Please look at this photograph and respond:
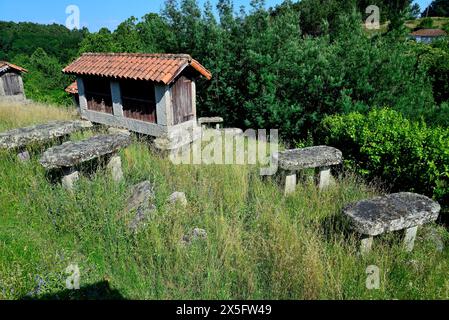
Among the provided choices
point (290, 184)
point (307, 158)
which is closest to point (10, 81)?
point (290, 184)

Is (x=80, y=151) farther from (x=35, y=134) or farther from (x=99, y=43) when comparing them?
(x=99, y=43)

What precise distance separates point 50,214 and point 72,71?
739 centimetres

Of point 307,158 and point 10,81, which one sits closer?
point 307,158

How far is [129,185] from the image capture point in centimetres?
613

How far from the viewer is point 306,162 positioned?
6.29 m

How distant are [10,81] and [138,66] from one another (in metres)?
12.7

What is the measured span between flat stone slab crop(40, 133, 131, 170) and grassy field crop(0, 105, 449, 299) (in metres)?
0.43

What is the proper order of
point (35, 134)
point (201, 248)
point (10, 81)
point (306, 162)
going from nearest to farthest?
1. point (201, 248)
2. point (306, 162)
3. point (35, 134)
4. point (10, 81)

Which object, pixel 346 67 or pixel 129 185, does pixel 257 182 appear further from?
pixel 346 67

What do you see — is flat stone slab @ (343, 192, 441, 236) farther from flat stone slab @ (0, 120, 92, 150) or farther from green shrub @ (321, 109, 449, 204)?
flat stone slab @ (0, 120, 92, 150)

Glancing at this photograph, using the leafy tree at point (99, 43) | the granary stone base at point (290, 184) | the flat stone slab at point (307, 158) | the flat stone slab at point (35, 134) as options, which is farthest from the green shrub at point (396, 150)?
the leafy tree at point (99, 43)

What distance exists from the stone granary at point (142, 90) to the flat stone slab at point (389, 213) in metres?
5.94

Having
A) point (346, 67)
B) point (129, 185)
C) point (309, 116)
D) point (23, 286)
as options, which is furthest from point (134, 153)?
point (346, 67)

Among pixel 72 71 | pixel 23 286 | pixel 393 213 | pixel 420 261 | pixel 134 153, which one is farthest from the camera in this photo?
pixel 72 71
